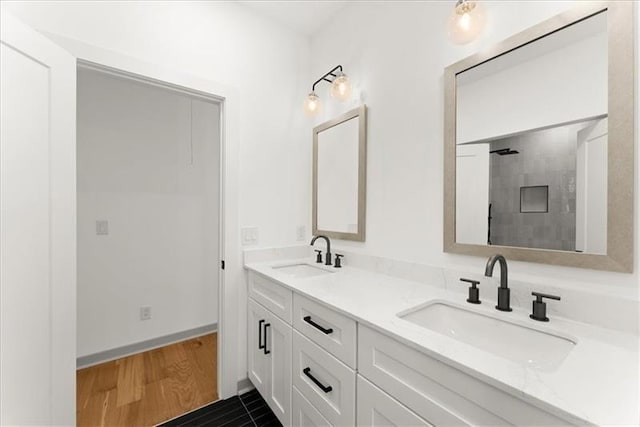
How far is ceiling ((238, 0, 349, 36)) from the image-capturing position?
186cm

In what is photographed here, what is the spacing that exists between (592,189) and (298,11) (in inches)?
78.3

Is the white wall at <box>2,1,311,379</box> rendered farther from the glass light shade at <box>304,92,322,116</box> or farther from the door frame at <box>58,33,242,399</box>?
the glass light shade at <box>304,92,322,116</box>

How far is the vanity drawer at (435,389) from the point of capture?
60cm

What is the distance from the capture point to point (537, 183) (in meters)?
1.02

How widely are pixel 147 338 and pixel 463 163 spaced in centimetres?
279

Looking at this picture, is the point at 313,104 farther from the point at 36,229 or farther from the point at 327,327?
the point at 36,229

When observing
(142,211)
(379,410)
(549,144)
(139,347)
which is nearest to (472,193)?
(549,144)

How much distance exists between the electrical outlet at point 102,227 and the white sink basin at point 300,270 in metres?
1.53

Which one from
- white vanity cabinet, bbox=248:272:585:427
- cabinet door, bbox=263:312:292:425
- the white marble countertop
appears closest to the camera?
the white marble countertop

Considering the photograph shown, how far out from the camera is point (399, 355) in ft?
2.69

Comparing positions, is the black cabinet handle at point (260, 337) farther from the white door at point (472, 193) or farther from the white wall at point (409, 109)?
the white door at point (472, 193)

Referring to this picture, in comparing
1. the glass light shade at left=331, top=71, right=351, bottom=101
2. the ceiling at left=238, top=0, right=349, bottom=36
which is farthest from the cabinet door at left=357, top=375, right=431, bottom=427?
the ceiling at left=238, top=0, right=349, bottom=36

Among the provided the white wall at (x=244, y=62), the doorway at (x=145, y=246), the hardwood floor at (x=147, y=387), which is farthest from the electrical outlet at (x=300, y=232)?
the hardwood floor at (x=147, y=387)

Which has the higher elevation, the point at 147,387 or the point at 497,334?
the point at 497,334
